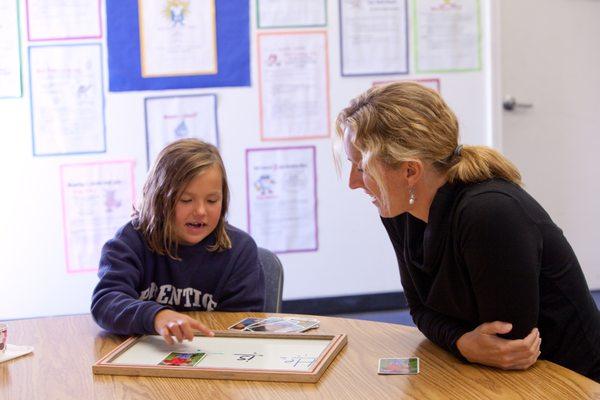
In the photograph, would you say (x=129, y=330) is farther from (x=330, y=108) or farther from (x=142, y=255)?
(x=330, y=108)

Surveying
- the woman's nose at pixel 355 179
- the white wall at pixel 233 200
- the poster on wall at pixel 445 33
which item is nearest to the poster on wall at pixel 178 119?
the white wall at pixel 233 200

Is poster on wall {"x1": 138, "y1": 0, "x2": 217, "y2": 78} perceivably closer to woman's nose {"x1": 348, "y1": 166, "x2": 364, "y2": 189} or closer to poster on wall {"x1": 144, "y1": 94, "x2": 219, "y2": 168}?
poster on wall {"x1": 144, "y1": 94, "x2": 219, "y2": 168}

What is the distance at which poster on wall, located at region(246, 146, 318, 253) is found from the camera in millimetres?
4316

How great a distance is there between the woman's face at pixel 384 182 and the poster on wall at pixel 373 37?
2600 mm

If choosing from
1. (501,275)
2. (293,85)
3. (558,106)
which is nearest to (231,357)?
(501,275)

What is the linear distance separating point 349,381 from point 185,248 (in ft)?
2.85

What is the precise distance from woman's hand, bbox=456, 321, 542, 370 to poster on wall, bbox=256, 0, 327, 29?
9.71 feet

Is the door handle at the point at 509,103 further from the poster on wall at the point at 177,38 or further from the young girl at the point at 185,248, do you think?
the young girl at the point at 185,248

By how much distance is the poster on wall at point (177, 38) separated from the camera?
164 inches

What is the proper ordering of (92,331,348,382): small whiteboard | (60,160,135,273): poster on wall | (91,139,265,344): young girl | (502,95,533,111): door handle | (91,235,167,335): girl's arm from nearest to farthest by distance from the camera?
(92,331,348,382): small whiteboard
(91,235,167,335): girl's arm
(91,139,265,344): young girl
(60,160,135,273): poster on wall
(502,95,533,111): door handle

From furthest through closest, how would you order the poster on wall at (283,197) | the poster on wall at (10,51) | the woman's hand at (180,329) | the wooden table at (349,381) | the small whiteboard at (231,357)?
the poster on wall at (283,197), the poster on wall at (10,51), the woman's hand at (180,329), the small whiteboard at (231,357), the wooden table at (349,381)

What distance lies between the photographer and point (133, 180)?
13.9ft

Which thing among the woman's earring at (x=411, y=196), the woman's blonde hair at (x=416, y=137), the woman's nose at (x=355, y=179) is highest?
the woman's blonde hair at (x=416, y=137)

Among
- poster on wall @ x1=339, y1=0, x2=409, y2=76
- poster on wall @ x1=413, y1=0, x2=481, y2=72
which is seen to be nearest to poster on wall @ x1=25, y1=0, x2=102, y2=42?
poster on wall @ x1=339, y1=0, x2=409, y2=76
